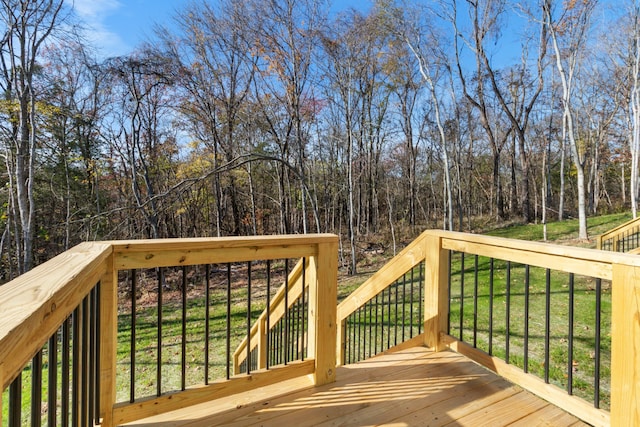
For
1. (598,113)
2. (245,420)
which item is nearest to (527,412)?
(245,420)

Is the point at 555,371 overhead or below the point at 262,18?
below

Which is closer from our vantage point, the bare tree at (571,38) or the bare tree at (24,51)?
the bare tree at (24,51)

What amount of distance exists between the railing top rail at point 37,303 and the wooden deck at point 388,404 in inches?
39.3

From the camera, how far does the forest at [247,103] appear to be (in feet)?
26.3

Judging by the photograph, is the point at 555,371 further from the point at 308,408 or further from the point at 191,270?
the point at 191,270

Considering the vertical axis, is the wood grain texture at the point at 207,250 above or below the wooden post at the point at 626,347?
above

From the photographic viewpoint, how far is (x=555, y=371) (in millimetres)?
3645

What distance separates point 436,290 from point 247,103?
1028cm

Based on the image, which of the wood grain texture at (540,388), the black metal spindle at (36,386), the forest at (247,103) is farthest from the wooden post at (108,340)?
the forest at (247,103)

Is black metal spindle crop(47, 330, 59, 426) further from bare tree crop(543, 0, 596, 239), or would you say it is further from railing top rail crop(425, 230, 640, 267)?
bare tree crop(543, 0, 596, 239)

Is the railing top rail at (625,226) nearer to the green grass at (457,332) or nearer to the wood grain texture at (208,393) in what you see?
the green grass at (457,332)

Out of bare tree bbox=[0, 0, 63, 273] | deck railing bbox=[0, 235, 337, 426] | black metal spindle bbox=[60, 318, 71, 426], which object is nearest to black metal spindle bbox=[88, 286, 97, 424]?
deck railing bbox=[0, 235, 337, 426]

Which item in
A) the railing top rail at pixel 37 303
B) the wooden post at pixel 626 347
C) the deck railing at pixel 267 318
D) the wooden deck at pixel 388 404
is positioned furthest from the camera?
the wooden deck at pixel 388 404

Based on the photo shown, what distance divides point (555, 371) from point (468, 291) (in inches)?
132
